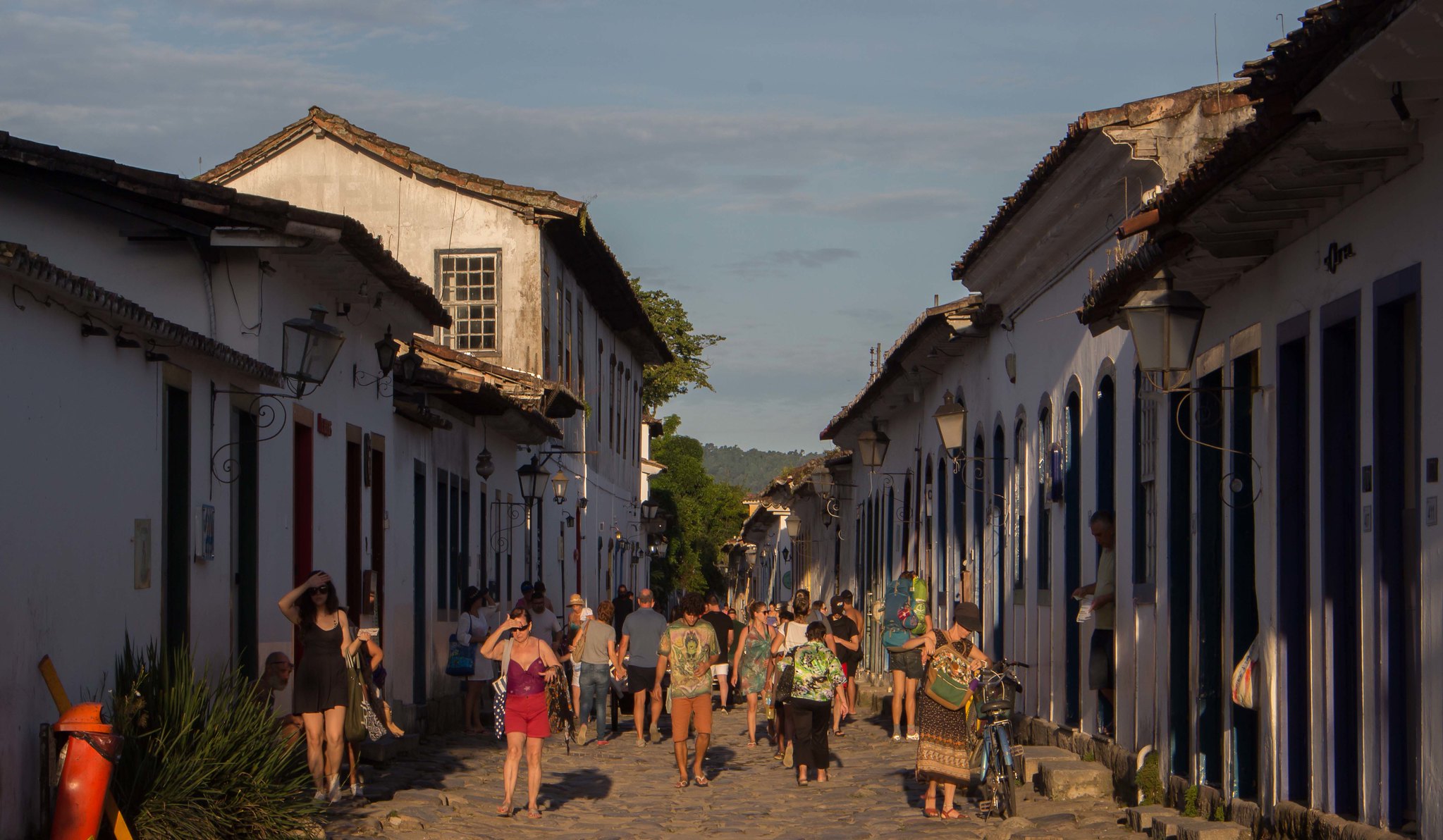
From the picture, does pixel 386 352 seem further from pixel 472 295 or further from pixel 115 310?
pixel 472 295

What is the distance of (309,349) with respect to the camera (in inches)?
481

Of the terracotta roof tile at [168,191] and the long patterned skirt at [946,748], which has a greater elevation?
the terracotta roof tile at [168,191]

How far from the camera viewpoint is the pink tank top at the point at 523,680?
1306 centimetres

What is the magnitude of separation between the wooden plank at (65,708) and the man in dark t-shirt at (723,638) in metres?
12.8

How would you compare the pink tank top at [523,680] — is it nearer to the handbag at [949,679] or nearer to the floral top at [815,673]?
the handbag at [949,679]

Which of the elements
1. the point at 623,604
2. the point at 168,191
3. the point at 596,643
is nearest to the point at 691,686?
the point at 596,643

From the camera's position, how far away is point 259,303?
43.5 ft

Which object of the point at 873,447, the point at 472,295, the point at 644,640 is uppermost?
the point at 472,295

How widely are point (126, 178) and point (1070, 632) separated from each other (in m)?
8.76

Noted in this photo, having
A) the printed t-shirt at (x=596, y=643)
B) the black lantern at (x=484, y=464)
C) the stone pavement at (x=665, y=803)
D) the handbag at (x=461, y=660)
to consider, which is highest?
the black lantern at (x=484, y=464)

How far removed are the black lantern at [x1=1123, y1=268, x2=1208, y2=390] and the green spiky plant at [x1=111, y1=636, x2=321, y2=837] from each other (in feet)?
18.0

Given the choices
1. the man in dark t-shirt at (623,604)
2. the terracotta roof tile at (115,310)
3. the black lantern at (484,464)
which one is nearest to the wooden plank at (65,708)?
the terracotta roof tile at (115,310)

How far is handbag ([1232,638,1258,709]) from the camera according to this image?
33.7 feet

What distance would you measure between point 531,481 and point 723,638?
4567 mm
